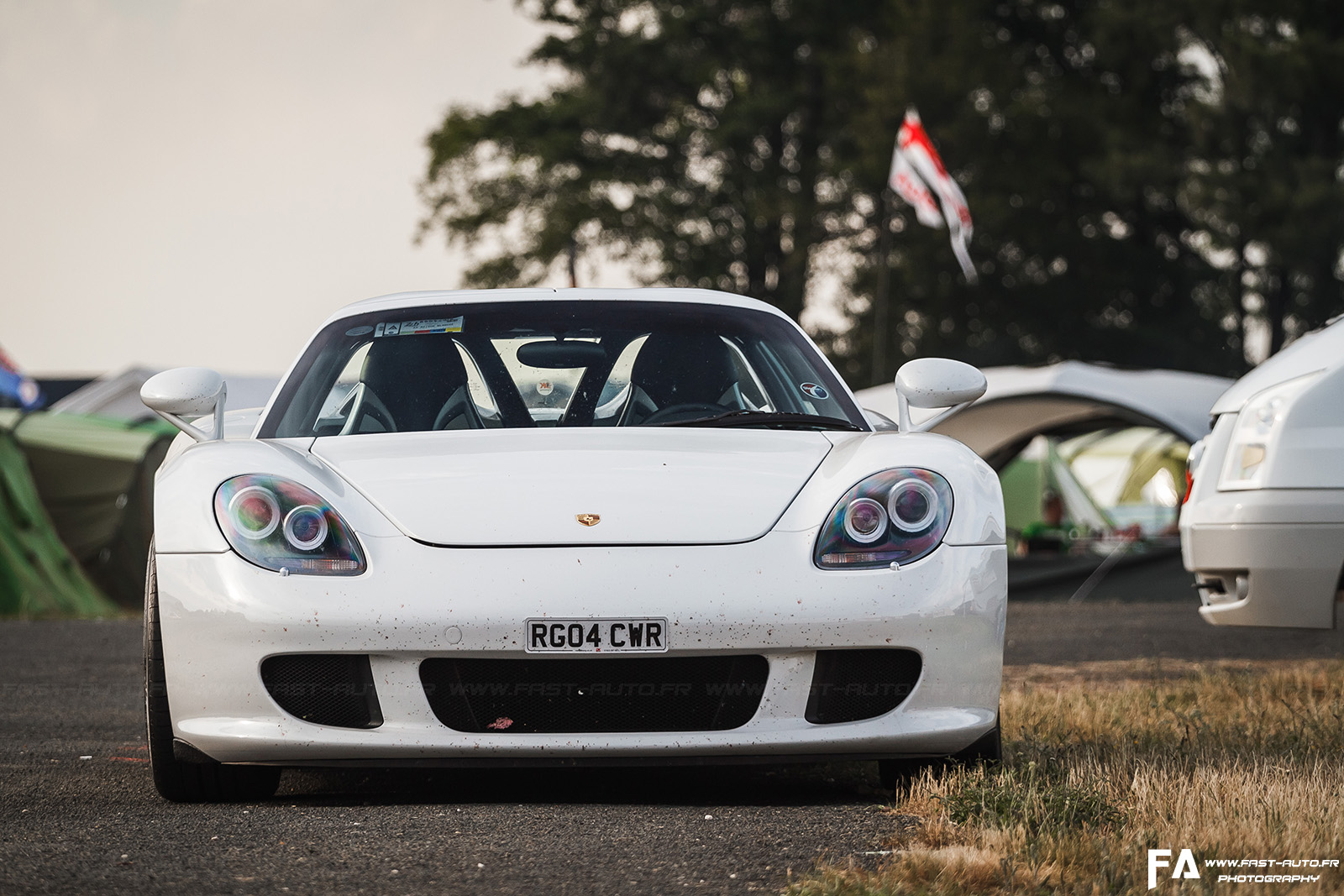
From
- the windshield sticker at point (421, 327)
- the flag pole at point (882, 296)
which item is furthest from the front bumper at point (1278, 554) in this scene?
the flag pole at point (882, 296)

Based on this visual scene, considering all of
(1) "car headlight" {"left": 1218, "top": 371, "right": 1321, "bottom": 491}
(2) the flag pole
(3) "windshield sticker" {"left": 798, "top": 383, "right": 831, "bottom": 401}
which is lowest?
(2) the flag pole

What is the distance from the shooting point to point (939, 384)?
4.33 meters

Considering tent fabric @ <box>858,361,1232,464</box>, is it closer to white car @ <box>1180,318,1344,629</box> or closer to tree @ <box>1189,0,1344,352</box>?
white car @ <box>1180,318,1344,629</box>

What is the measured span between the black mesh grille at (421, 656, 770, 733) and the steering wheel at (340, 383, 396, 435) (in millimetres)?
971

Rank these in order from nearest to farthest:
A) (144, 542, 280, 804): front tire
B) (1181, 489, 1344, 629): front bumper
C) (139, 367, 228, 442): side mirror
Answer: (144, 542, 280, 804): front tire < (139, 367, 228, 442): side mirror < (1181, 489, 1344, 629): front bumper

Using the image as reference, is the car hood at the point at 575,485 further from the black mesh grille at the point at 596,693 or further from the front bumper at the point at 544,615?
the black mesh grille at the point at 596,693

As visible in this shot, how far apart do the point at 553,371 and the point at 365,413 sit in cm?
55

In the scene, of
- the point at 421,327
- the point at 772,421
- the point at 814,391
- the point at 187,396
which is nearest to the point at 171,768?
the point at 187,396

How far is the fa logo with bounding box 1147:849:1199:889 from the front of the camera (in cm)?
276

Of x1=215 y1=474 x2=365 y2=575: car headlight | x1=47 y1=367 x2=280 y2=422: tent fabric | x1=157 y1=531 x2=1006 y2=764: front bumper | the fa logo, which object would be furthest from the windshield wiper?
x1=47 y1=367 x2=280 y2=422: tent fabric

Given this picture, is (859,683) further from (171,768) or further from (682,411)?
(171,768)

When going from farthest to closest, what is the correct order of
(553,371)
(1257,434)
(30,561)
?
1. (30,561)
2. (1257,434)
3. (553,371)

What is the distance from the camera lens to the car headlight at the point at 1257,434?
596cm

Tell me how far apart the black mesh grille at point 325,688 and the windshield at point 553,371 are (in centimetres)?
89
